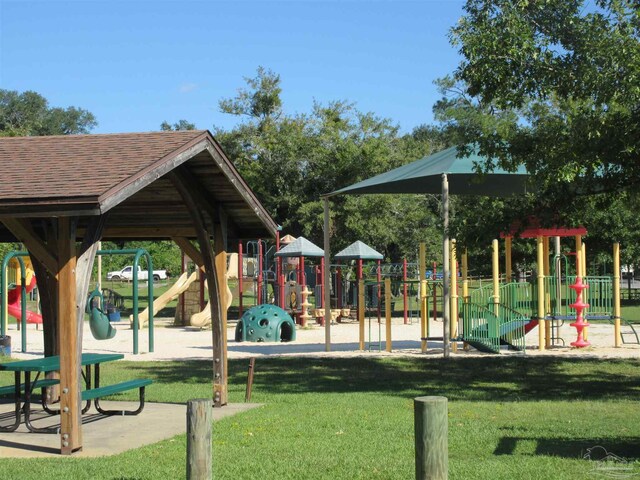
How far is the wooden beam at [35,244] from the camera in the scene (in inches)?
345

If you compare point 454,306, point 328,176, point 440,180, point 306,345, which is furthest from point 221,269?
point 328,176

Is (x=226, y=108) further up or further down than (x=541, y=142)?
further up

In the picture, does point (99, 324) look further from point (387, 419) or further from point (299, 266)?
point (387, 419)

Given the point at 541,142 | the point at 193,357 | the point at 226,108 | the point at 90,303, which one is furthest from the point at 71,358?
the point at 226,108

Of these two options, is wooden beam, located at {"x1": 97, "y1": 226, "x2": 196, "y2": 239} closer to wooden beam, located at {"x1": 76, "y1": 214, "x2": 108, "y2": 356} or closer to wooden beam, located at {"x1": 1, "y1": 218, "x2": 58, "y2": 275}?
wooden beam, located at {"x1": 76, "y1": 214, "x2": 108, "y2": 356}

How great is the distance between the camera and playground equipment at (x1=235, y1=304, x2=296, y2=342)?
23.3 metres

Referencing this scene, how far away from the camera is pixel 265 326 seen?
23.4m

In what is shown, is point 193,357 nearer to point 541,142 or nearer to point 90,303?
point 90,303

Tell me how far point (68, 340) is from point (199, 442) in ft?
9.79

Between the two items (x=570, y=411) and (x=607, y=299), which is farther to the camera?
(x=607, y=299)

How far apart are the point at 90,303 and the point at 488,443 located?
15300mm

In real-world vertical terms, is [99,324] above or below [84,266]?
below

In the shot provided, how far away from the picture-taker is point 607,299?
20.5m

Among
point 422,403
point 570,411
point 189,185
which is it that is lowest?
point 570,411
